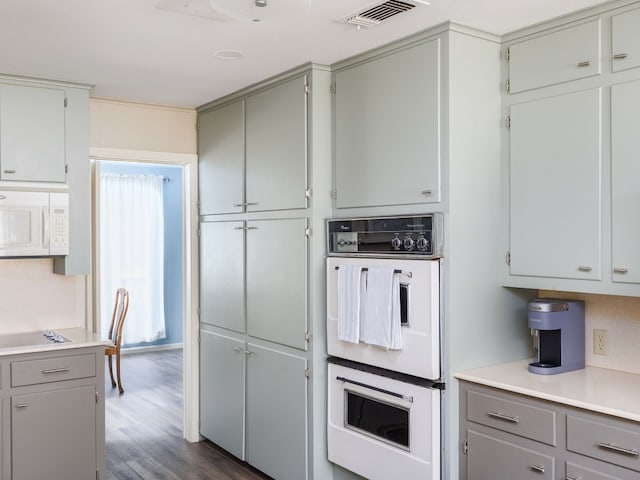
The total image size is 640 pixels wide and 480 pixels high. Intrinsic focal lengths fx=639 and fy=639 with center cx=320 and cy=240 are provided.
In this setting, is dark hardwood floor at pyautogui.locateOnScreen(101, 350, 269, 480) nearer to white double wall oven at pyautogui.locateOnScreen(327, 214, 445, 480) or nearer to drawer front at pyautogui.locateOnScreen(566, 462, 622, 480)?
white double wall oven at pyautogui.locateOnScreen(327, 214, 445, 480)

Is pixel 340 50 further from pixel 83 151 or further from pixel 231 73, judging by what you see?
pixel 83 151

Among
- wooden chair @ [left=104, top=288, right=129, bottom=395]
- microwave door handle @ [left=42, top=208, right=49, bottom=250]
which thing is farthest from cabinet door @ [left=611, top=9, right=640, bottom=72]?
wooden chair @ [left=104, top=288, right=129, bottom=395]

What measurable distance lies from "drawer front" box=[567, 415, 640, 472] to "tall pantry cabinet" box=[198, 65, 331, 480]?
1.38 meters

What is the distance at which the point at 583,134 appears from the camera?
2.62m

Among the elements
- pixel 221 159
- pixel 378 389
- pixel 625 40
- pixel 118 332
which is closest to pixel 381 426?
pixel 378 389

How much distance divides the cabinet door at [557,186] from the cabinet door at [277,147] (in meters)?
1.12

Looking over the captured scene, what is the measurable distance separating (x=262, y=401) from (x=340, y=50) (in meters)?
2.04

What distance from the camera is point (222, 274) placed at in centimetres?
417

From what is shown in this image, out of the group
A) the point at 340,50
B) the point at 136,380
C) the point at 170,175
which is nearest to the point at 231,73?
the point at 340,50

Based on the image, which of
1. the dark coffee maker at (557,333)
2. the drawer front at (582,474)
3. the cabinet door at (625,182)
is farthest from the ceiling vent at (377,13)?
the drawer front at (582,474)

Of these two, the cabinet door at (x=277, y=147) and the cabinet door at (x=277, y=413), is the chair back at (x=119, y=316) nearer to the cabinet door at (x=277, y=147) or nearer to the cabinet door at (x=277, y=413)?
the cabinet door at (x=277, y=413)

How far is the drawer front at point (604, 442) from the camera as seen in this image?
7.13 ft

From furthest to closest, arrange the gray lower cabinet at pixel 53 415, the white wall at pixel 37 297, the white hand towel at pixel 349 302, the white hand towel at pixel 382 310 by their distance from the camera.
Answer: the white wall at pixel 37 297 < the gray lower cabinet at pixel 53 415 < the white hand towel at pixel 349 302 < the white hand towel at pixel 382 310

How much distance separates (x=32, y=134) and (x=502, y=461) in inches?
117
